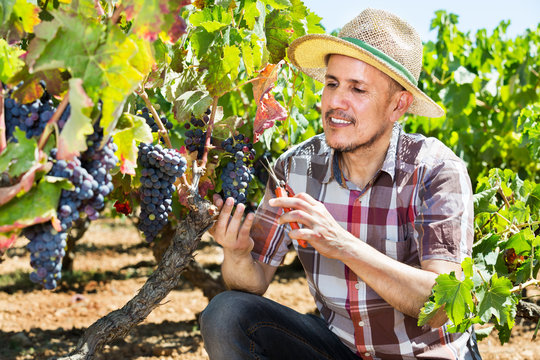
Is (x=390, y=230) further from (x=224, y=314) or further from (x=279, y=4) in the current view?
(x=279, y=4)

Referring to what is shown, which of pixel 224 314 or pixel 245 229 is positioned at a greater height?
pixel 245 229

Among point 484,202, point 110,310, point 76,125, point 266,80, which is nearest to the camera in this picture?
point 76,125

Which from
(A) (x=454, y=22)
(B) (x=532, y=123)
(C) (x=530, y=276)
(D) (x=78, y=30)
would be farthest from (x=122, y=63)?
(A) (x=454, y=22)

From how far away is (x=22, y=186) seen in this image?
125cm

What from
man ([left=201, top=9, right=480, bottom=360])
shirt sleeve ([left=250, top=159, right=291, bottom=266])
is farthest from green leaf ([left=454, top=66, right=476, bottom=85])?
shirt sleeve ([left=250, top=159, right=291, bottom=266])

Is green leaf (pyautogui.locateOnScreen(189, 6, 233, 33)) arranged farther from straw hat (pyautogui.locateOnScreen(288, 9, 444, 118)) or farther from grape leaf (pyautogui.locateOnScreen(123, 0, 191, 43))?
grape leaf (pyautogui.locateOnScreen(123, 0, 191, 43))

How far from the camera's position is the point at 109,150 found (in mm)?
1391

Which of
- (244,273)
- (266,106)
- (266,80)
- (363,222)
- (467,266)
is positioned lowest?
Answer: (244,273)

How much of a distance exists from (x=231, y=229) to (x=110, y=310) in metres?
3.16

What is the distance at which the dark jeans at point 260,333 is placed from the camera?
221 cm

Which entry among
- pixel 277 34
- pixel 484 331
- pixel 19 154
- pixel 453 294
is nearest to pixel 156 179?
pixel 19 154

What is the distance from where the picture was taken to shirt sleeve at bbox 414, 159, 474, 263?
6.54 ft

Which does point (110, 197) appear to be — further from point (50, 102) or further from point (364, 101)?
point (364, 101)

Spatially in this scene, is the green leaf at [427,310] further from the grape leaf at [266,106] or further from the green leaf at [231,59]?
the green leaf at [231,59]
